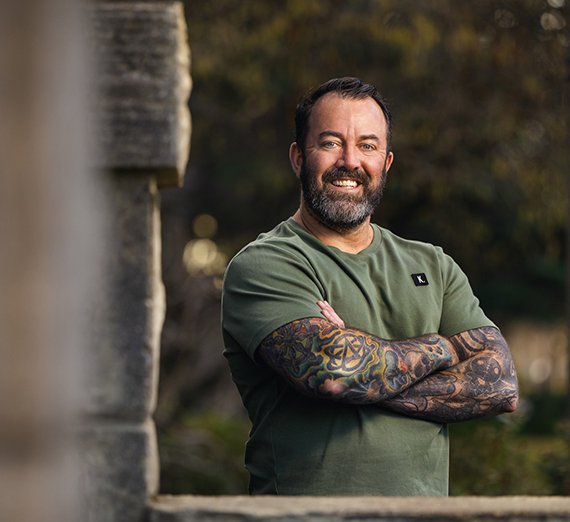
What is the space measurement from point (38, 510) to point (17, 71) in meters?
0.68

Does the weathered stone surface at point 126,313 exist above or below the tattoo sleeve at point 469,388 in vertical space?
above

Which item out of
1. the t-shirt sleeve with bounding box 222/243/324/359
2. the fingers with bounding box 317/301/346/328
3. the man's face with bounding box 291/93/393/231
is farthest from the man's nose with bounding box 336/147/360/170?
the fingers with bounding box 317/301/346/328

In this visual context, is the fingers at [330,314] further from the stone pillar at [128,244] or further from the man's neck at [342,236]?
the stone pillar at [128,244]

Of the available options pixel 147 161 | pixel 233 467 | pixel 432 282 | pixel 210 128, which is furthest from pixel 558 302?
pixel 147 161

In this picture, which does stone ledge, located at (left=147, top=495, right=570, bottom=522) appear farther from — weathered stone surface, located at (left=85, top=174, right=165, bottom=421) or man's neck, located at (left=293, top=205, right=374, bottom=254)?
man's neck, located at (left=293, top=205, right=374, bottom=254)

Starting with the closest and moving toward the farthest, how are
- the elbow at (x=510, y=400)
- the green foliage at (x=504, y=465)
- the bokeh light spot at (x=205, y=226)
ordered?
1. the elbow at (x=510, y=400)
2. the green foliage at (x=504, y=465)
3. the bokeh light spot at (x=205, y=226)

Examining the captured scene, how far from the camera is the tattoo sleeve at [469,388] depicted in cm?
227

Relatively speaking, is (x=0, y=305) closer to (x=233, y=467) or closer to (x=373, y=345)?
(x=373, y=345)

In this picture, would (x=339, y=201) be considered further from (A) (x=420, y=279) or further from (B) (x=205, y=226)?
(B) (x=205, y=226)

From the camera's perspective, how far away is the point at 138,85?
1.72 meters

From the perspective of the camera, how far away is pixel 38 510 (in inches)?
42.9

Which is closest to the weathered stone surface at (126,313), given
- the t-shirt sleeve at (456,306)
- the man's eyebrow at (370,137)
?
the man's eyebrow at (370,137)

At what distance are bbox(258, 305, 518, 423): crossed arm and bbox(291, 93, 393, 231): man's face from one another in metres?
0.45

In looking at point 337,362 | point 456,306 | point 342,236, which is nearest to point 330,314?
point 337,362
